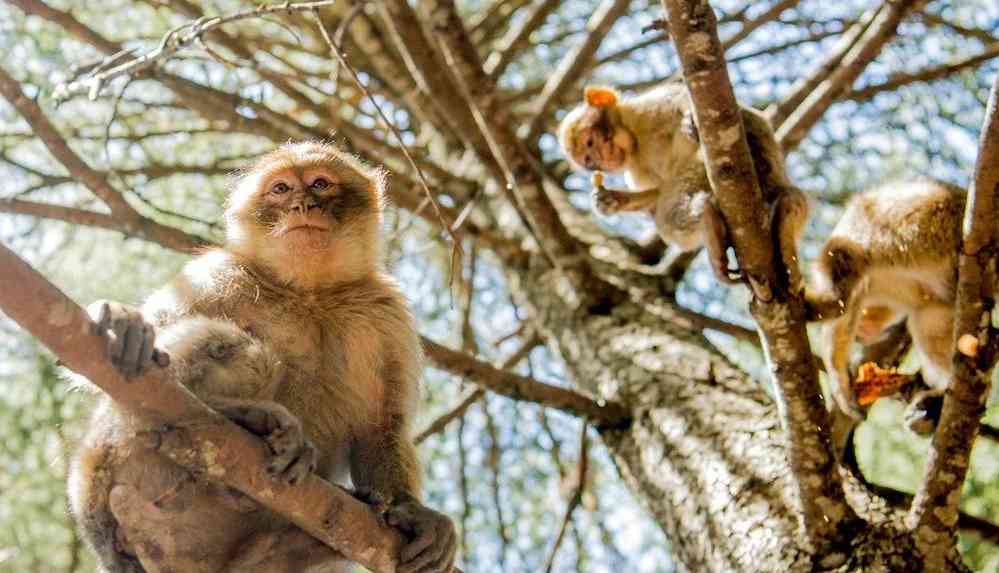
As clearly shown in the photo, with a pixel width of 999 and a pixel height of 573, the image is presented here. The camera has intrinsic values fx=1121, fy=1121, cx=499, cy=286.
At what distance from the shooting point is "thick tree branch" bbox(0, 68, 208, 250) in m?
4.30

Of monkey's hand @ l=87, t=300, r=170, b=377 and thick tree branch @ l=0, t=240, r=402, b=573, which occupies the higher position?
monkey's hand @ l=87, t=300, r=170, b=377

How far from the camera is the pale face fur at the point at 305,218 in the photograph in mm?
3713

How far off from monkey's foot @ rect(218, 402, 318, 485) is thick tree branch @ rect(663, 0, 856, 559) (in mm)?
1489

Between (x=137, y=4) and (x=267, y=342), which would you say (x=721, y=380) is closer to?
(x=267, y=342)

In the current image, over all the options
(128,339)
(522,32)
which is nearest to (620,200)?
(522,32)

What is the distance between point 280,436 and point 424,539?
2.03ft

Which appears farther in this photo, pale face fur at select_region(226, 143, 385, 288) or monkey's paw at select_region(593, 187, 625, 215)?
monkey's paw at select_region(593, 187, 625, 215)

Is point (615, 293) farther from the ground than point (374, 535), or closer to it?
farther from the ground

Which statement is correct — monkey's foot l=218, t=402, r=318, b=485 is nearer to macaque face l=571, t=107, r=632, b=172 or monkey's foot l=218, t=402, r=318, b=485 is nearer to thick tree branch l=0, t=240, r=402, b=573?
thick tree branch l=0, t=240, r=402, b=573

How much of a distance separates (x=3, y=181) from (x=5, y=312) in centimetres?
339

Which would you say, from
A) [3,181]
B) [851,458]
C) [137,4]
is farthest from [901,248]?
[137,4]

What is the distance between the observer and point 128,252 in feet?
21.3

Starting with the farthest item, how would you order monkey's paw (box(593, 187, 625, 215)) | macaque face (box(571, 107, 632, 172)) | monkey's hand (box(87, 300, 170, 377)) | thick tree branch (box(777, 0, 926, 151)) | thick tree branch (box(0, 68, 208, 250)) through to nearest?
macaque face (box(571, 107, 632, 172))
monkey's paw (box(593, 187, 625, 215))
thick tree branch (box(777, 0, 926, 151))
thick tree branch (box(0, 68, 208, 250))
monkey's hand (box(87, 300, 170, 377))

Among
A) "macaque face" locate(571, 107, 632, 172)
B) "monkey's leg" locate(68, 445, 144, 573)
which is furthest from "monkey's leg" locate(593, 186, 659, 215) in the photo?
"monkey's leg" locate(68, 445, 144, 573)
